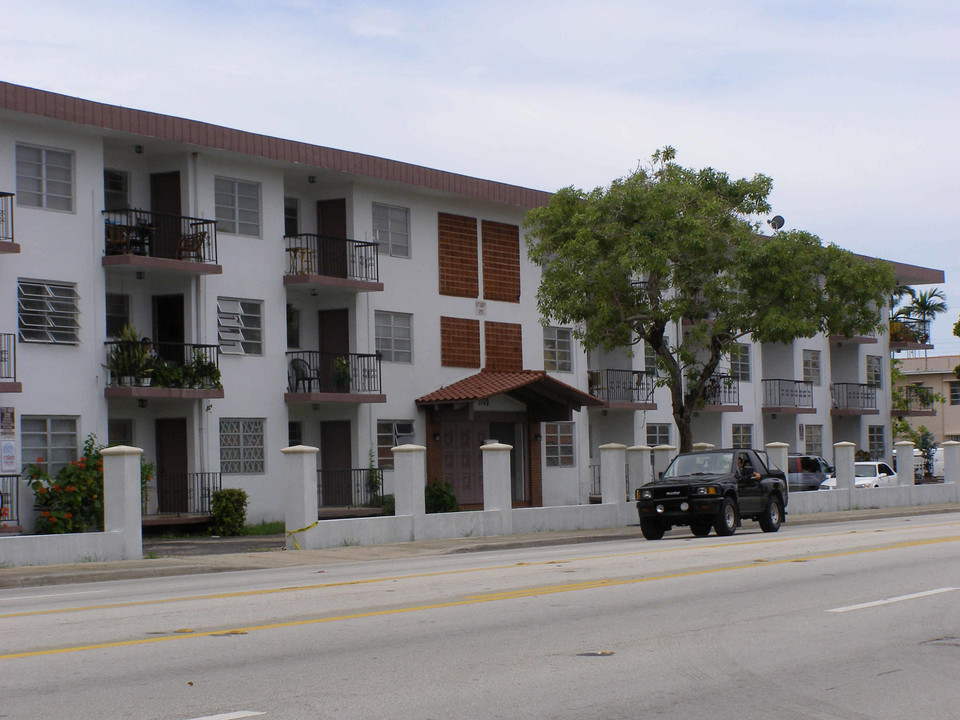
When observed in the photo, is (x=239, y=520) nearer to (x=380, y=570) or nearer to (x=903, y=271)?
(x=380, y=570)

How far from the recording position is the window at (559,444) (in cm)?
4169

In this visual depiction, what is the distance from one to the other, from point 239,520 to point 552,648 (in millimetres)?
21581

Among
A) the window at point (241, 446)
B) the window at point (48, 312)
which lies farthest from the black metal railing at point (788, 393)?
the window at point (48, 312)

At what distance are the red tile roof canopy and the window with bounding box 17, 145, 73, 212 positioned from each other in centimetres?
117

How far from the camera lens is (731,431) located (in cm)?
5100

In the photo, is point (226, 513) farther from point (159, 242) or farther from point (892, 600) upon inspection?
point (892, 600)

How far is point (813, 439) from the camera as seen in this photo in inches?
2212

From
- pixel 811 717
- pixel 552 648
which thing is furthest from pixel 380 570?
pixel 811 717

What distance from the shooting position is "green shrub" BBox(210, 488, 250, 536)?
3045 cm

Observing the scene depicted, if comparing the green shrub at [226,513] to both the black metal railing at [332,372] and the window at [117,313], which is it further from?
the window at [117,313]

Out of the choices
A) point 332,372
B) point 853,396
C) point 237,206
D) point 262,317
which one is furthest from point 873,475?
point 237,206

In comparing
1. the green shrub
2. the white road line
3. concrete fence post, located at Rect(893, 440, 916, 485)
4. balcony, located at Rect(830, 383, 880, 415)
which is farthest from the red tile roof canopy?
balcony, located at Rect(830, 383, 880, 415)

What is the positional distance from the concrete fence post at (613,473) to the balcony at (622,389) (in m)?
11.0

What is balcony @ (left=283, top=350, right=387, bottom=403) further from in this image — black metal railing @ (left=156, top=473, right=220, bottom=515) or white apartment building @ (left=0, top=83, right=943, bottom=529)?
black metal railing @ (left=156, top=473, right=220, bottom=515)
